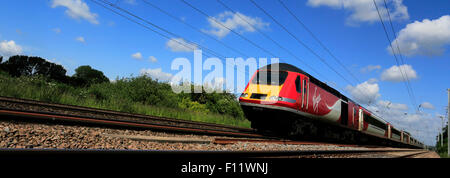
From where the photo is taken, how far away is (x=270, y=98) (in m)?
10.4

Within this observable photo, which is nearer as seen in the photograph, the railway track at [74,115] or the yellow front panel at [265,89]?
the railway track at [74,115]

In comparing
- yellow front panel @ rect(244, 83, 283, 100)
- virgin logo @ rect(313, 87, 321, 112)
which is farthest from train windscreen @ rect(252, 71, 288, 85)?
virgin logo @ rect(313, 87, 321, 112)

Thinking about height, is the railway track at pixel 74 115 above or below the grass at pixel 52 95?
below

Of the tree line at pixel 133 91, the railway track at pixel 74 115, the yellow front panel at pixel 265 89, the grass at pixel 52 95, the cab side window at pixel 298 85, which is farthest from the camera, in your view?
the tree line at pixel 133 91

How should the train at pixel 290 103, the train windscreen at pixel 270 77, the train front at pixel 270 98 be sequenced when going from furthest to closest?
the train windscreen at pixel 270 77, the train at pixel 290 103, the train front at pixel 270 98

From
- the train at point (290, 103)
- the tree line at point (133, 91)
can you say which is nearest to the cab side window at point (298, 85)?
the train at point (290, 103)

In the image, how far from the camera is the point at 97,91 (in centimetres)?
1912

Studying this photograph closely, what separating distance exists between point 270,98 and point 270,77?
3.68 ft

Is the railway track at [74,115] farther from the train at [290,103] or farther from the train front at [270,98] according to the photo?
the train at [290,103]

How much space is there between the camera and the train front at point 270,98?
10.3 m

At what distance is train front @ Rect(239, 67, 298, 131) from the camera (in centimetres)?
1030
